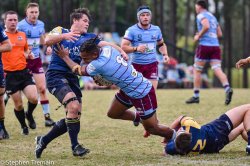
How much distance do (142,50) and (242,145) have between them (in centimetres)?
281

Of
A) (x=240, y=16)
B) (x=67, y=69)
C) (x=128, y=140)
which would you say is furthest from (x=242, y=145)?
(x=240, y=16)

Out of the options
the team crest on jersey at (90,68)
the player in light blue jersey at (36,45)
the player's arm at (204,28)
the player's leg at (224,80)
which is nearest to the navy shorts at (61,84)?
the team crest on jersey at (90,68)

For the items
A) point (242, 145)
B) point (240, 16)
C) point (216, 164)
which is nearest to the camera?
point (216, 164)

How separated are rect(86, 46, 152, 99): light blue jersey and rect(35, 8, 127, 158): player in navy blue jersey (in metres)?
0.33

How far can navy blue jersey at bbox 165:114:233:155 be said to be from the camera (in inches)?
311

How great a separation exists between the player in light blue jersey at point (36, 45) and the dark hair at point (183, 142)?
4420 mm

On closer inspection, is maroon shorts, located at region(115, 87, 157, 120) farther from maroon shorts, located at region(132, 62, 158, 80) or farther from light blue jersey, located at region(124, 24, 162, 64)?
light blue jersey, located at region(124, 24, 162, 64)

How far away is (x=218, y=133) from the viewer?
26.2 feet

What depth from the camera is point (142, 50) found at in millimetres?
11047

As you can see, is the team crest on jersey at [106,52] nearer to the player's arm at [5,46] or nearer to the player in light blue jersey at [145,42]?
the player's arm at [5,46]

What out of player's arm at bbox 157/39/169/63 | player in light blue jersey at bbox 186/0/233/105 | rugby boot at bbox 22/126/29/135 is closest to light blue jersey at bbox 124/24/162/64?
player's arm at bbox 157/39/169/63

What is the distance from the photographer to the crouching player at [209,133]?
309 inches

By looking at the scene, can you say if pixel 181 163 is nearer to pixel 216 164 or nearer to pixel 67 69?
pixel 216 164

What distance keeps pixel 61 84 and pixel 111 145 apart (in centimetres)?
152
